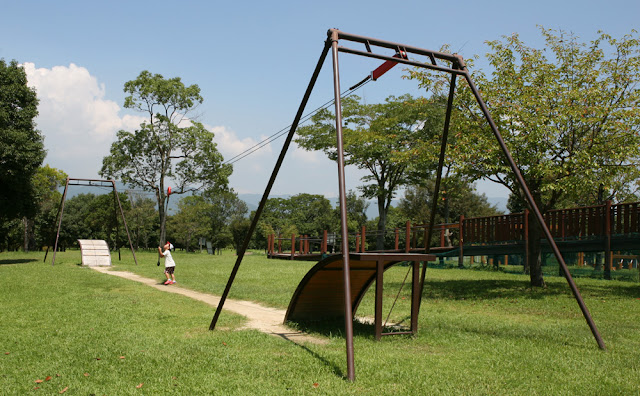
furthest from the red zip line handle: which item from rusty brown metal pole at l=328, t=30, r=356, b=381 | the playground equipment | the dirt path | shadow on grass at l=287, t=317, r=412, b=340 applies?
the playground equipment

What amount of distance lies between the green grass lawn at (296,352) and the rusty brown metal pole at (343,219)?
341mm

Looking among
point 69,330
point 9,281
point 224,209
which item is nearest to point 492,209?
point 224,209

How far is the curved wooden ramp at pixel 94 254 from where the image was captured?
79.5ft

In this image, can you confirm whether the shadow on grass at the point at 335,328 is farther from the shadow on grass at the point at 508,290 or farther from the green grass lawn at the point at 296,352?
the shadow on grass at the point at 508,290

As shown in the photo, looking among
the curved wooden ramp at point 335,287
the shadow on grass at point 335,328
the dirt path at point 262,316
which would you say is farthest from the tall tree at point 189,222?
the shadow on grass at point 335,328

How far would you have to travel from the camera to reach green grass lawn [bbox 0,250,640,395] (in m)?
5.21

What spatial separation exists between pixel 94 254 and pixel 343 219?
21.9 m

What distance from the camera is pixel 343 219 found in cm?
598

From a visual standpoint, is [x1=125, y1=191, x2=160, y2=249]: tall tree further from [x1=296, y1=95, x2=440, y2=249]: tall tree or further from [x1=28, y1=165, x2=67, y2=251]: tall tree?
[x1=296, y1=95, x2=440, y2=249]: tall tree

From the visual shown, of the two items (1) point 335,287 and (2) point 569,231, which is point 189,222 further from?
(1) point 335,287

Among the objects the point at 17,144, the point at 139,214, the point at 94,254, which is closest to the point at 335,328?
the point at 94,254

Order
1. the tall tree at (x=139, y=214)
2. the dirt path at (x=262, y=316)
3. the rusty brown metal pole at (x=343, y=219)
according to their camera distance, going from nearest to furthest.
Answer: the rusty brown metal pole at (x=343, y=219) < the dirt path at (x=262, y=316) < the tall tree at (x=139, y=214)

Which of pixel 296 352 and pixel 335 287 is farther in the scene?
pixel 335 287

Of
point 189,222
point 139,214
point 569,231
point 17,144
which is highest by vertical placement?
point 17,144
